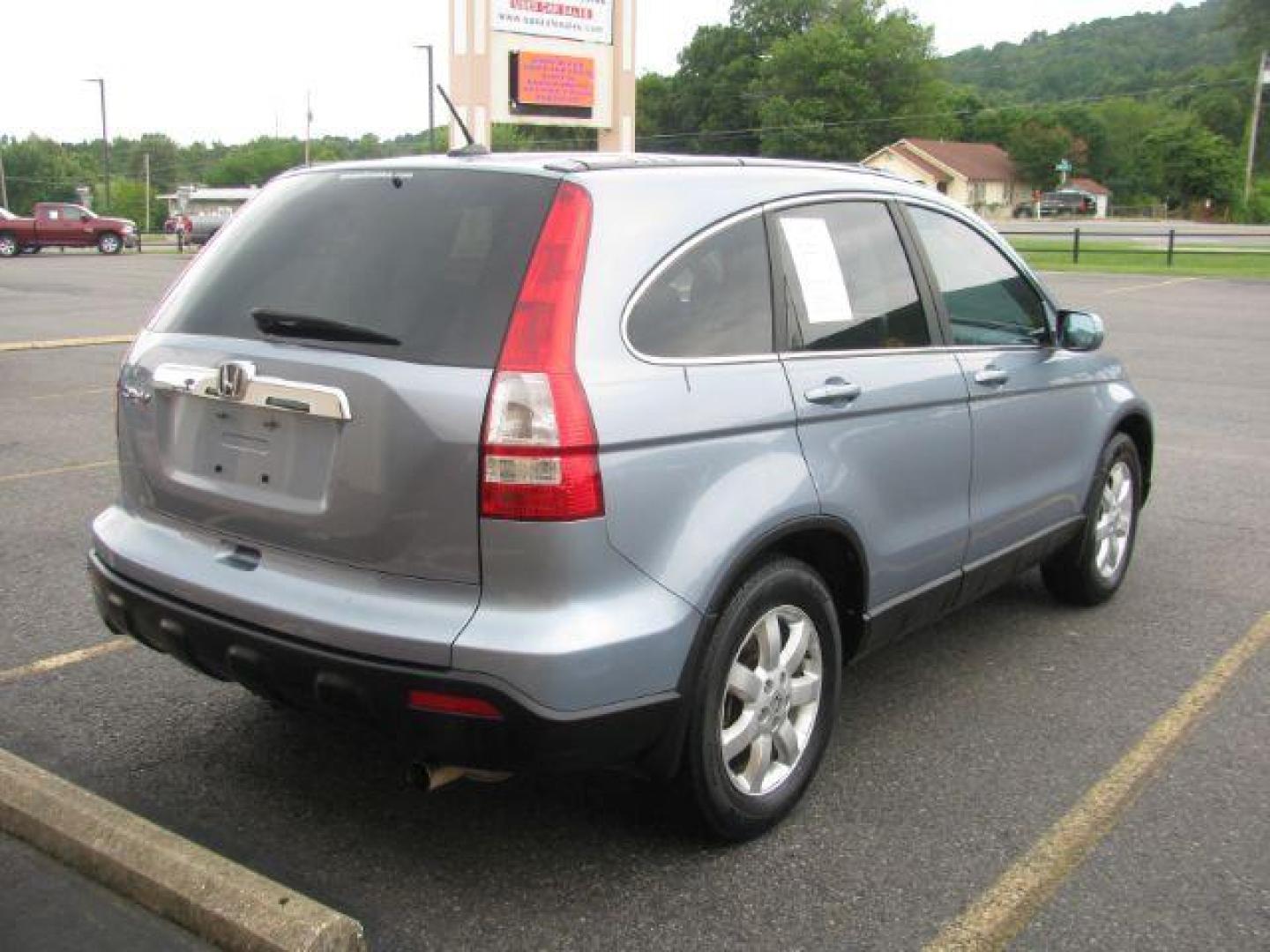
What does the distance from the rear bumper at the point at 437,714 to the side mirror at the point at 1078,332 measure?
261cm

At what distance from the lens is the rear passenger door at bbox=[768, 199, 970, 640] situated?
11.1 ft

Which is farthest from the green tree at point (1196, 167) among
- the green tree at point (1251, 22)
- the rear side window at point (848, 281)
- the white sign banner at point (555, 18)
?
the rear side window at point (848, 281)

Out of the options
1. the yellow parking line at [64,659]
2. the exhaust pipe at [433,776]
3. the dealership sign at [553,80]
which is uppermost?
the dealership sign at [553,80]

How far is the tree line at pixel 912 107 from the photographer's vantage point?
92000mm

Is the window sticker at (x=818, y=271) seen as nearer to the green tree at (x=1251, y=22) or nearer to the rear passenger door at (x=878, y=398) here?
the rear passenger door at (x=878, y=398)

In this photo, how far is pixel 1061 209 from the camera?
313ft

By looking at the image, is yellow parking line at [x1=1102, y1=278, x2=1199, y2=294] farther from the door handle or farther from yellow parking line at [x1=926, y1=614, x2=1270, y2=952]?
the door handle

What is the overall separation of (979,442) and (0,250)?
134 feet

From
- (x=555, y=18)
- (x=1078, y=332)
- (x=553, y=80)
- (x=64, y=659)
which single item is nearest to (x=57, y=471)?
(x=64, y=659)

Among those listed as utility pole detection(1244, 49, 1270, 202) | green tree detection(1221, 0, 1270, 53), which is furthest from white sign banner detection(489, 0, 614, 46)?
green tree detection(1221, 0, 1270, 53)

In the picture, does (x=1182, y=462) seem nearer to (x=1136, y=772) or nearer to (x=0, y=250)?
(x=1136, y=772)

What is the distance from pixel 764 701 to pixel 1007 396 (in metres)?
1.65

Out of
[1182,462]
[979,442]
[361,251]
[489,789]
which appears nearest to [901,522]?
[979,442]

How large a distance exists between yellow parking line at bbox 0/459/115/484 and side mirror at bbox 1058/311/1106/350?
560 centimetres
